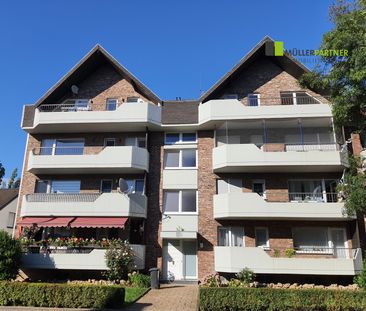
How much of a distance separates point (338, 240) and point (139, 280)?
43.3ft

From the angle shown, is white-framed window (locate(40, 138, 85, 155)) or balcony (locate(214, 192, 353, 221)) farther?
white-framed window (locate(40, 138, 85, 155))

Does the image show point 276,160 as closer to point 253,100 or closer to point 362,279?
point 253,100

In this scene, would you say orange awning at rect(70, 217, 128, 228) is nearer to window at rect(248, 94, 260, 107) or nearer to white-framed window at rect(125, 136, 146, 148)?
white-framed window at rect(125, 136, 146, 148)

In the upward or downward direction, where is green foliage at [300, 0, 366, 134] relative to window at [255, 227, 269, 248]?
upward

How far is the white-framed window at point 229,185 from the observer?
24891 mm

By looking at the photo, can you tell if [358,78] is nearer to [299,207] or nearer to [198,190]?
[299,207]

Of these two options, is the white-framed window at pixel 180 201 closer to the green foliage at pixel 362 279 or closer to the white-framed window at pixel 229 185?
the white-framed window at pixel 229 185

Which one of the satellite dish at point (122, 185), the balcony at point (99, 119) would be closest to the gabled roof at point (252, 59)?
the balcony at point (99, 119)

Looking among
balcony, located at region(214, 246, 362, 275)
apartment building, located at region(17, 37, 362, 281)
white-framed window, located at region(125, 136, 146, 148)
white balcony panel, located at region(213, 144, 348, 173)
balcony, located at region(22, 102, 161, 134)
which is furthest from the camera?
white-framed window, located at region(125, 136, 146, 148)

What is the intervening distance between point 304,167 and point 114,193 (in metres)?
13.0

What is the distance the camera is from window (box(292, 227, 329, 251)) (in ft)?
76.7

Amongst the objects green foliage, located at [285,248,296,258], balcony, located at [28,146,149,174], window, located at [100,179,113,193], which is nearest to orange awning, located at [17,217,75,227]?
window, located at [100,179,113,193]

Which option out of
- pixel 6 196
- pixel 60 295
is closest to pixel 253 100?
pixel 60 295

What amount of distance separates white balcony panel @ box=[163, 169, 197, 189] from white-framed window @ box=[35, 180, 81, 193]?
21.8 ft
